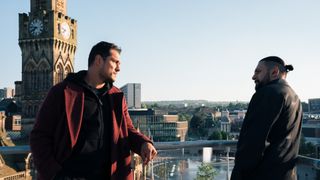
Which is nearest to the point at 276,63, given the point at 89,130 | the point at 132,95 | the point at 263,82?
the point at 263,82

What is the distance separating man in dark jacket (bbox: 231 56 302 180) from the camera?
14.2 feet

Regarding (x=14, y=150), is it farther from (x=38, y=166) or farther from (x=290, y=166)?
(x=290, y=166)

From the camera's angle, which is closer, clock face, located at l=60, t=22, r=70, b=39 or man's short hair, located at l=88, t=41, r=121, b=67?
man's short hair, located at l=88, t=41, r=121, b=67

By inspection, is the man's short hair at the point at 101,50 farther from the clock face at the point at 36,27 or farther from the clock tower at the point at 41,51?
the clock face at the point at 36,27

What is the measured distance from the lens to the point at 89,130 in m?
4.12

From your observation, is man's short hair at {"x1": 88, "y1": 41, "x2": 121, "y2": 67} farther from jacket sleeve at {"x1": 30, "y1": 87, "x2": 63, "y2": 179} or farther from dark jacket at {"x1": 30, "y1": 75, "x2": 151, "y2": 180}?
jacket sleeve at {"x1": 30, "y1": 87, "x2": 63, "y2": 179}

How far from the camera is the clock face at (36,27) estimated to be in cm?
4891

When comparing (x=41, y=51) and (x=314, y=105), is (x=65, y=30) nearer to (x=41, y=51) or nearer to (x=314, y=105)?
(x=41, y=51)

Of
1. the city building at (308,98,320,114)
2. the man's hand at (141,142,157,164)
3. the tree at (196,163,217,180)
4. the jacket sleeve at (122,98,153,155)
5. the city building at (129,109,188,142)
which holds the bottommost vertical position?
the city building at (129,109,188,142)

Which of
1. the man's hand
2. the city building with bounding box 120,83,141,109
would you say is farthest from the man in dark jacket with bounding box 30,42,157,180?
the city building with bounding box 120,83,141,109

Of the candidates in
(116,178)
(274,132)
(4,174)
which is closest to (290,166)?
(274,132)

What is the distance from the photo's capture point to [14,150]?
5.66 metres

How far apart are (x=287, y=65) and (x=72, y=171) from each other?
8.07 feet

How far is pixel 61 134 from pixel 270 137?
→ 190cm
